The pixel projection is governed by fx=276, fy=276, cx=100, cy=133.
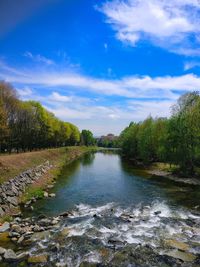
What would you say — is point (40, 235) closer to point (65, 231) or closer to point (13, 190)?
point (65, 231)

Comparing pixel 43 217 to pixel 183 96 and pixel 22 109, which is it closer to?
pixel 183 96

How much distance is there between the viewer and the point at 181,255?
1978 centimetres

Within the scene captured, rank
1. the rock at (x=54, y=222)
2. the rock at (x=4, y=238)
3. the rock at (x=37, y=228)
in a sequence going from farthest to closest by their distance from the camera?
the rock at (x=54, y=222), the rock at (x=37, y=228), the rock at (x=4, y=238)

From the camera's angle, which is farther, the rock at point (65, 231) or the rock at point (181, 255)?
the rock at point (65, 231)

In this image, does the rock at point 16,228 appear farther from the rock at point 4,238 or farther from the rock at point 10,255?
the rock at point 10,255

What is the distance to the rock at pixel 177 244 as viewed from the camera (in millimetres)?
21000

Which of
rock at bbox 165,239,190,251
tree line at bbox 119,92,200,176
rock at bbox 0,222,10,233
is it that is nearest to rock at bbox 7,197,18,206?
rock at bbox 0,222,10,233

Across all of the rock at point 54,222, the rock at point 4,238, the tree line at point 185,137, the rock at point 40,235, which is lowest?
the rock at point 4,238

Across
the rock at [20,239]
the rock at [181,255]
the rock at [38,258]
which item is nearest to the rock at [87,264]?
the rock at [38,258]

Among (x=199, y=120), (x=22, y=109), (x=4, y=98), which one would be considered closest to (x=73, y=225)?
(x=199, y=120)

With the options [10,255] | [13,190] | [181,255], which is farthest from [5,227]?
[181,255]

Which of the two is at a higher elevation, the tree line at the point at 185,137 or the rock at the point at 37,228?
the tree line at the point at 185,137

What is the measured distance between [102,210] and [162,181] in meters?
23.5

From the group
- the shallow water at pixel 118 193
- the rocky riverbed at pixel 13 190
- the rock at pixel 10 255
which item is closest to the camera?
the rock at pixel 10 255
